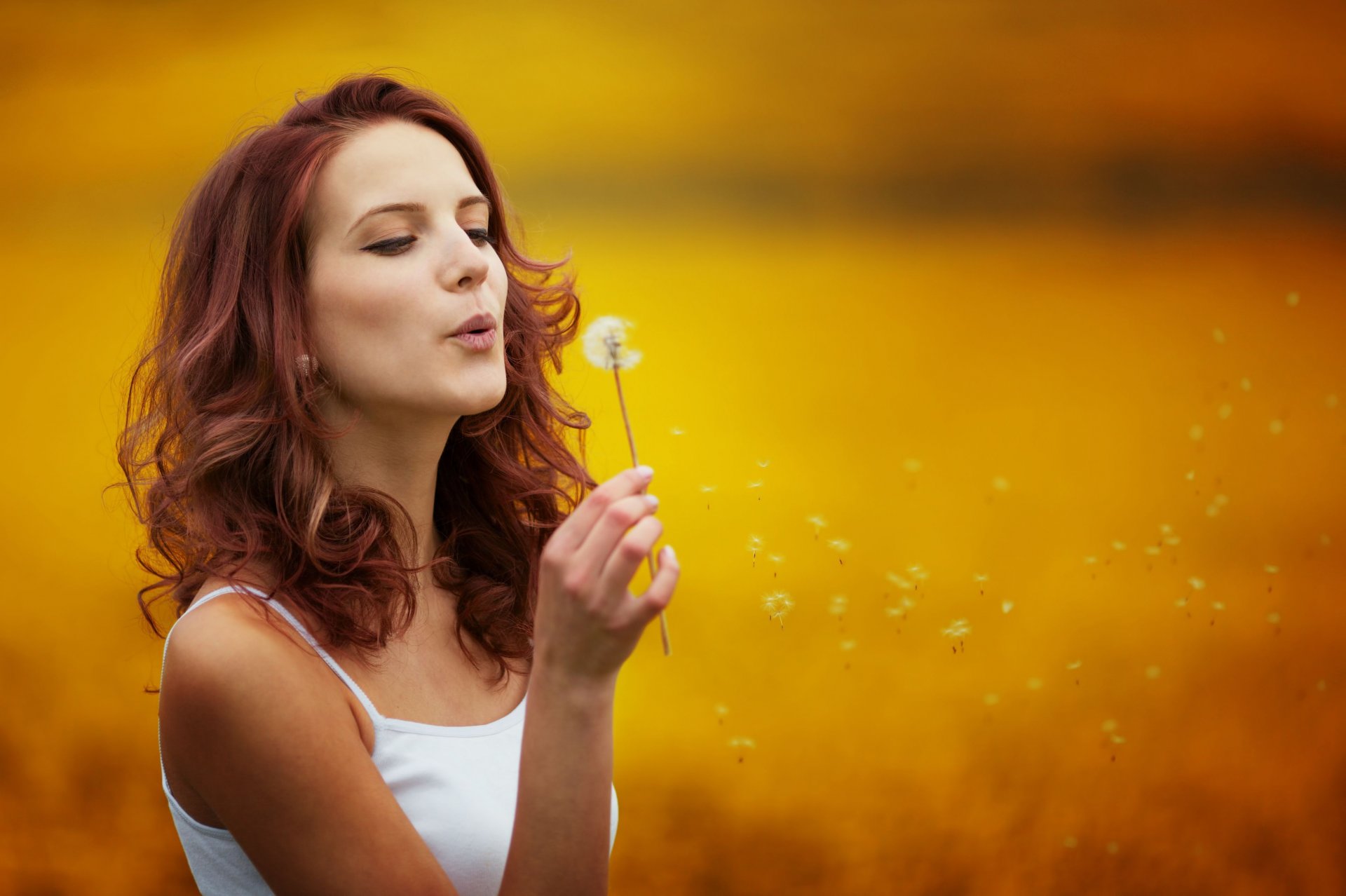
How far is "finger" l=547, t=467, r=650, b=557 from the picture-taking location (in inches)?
33.7

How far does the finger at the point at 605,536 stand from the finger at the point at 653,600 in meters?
0.03

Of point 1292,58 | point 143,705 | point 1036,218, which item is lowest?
point 143,705

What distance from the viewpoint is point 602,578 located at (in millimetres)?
848

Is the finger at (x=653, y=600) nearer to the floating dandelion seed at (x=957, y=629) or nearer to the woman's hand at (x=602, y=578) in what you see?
the woman's hand at (x=602, y=578)

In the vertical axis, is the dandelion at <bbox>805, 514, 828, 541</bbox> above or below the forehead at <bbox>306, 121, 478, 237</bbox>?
below

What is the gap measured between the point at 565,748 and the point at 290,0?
1679 millimetres

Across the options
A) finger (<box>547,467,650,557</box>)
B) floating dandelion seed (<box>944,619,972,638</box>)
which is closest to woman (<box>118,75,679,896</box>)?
finger (<box>547,467,650,557</box>)

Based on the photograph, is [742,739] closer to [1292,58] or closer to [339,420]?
[339,420]

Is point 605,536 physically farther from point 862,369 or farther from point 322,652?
point 862,369

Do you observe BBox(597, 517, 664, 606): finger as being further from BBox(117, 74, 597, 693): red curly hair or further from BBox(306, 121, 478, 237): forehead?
BBox(306, 121, 478, 237): forehead

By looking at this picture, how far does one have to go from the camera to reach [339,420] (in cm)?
118

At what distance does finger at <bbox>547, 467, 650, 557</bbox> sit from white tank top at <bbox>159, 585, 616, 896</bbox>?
30 cm

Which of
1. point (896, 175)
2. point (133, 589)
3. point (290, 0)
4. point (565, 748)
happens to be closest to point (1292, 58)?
point (896, 175)

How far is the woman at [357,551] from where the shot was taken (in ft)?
3.04
